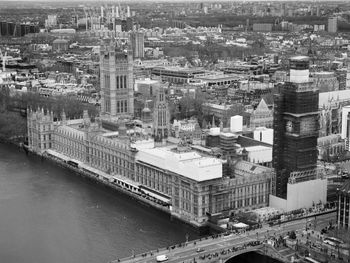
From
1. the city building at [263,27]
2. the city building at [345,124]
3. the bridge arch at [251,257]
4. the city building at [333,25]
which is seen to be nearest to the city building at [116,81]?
the city building at [345,124]

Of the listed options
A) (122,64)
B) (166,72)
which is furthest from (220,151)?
(166,72)

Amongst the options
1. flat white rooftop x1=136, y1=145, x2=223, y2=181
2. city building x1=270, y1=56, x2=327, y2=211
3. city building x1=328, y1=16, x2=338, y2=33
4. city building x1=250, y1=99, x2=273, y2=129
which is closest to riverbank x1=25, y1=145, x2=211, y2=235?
flat white rooftop x1=136, y1=145, x2=223, y2=181

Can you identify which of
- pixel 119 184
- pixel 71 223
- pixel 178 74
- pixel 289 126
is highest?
pixel 289 126

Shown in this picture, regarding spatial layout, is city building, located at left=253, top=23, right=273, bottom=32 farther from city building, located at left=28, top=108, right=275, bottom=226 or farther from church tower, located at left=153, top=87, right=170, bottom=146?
church tower, located at left=153, top=87, right=170, bottom=146

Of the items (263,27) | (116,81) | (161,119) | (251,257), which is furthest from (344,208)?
(263,27)

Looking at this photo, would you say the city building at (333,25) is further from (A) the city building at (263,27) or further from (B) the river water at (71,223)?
(B) the river water at (71,223)

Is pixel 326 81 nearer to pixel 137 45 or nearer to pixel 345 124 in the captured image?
pixel 345 124

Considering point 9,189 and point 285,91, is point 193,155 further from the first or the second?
point 9,189

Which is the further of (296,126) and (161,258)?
(296,126)

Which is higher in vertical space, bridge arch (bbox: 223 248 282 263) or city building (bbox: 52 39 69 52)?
city building (bbox: 52 39 69 52)
